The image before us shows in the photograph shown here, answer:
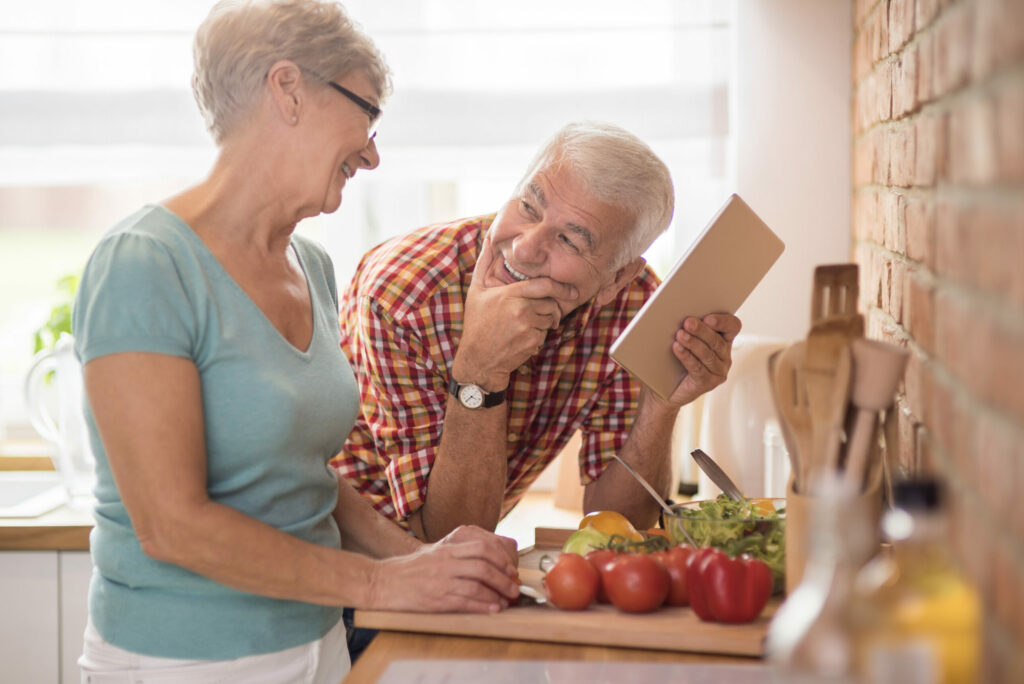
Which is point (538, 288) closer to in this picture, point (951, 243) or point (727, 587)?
point (727, 587)

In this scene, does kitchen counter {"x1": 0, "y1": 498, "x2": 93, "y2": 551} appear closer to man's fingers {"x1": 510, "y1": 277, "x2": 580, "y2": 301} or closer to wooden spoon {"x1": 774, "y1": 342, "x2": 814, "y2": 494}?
man's fingers {"x1": 510, "y1": 277, "x2": 580, "y2": 301}

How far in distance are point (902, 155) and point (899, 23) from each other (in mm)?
199

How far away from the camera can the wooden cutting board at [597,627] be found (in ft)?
3.42

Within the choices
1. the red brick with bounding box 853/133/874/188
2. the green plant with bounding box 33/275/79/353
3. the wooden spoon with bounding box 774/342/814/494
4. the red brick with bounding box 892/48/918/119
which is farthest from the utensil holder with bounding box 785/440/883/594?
the green plant with bounding box 33/275/79/353

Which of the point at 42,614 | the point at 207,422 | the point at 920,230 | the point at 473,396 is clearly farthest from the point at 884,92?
the point at 42,614

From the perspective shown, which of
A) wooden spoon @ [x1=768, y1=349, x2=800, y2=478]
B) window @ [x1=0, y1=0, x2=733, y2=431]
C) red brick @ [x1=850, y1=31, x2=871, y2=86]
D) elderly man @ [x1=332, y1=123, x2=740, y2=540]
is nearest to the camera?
wooden spoon @ [x1=768, y1=349, x2=800, y2=478]

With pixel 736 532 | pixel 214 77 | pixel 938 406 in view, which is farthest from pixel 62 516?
pixel 938 406

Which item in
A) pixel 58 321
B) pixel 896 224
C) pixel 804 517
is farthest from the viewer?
pixel 58 321

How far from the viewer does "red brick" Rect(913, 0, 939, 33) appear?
1.04 meters

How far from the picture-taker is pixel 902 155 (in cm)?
131

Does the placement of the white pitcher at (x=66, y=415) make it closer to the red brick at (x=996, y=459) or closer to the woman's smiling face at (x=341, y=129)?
the woman's smiling face at (x=341, y=129)

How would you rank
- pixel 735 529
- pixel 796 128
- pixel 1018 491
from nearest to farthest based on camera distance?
1. pixel 1018 491
2. pixel 735 529
3. pixel 796 128

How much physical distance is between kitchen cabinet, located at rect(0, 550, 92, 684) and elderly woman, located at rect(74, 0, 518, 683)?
3.08 feet

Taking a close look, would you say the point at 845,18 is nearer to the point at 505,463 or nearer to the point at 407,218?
the point at 407,218
